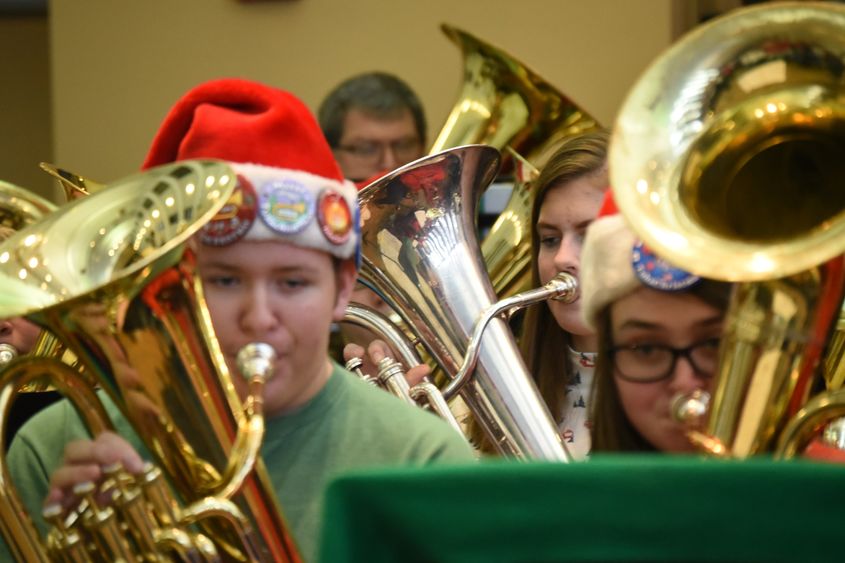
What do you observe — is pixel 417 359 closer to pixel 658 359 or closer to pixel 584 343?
pixel 584 343

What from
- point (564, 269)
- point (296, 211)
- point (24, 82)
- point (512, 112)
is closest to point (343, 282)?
point (296, 211)

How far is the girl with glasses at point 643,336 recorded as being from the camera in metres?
1.37

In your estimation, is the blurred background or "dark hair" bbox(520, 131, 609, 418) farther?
the blurred background

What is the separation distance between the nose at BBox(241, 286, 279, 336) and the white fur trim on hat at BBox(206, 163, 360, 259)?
6 centimetres

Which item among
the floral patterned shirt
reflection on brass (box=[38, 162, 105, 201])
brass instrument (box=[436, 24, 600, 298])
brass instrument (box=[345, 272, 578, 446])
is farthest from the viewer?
brass instrument (box=[436, 24, 600, 298])

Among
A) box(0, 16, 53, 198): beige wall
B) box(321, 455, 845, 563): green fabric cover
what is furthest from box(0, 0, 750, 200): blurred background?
box(321, 455, 845, 563): green fabric cover

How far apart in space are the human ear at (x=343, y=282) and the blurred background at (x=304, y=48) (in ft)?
7.17

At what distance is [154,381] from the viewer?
1352mm

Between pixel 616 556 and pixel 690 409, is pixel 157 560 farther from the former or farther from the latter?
pixel 616 556

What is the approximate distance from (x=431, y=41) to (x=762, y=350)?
266 cm

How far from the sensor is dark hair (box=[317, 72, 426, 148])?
3.23 metres

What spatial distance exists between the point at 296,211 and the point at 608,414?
14.5 inches

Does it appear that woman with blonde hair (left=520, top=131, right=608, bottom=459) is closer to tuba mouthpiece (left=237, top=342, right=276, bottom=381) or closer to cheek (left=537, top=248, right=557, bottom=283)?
cheek (left=537, top=248, right=557, bottom=283)

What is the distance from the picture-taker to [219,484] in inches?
52.4
